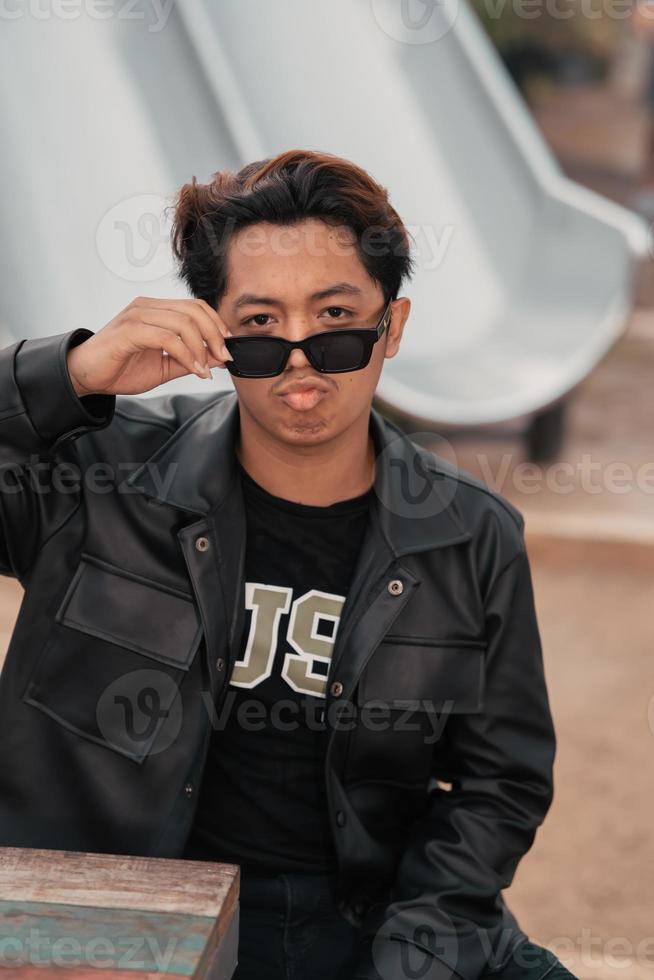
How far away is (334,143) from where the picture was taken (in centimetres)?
613

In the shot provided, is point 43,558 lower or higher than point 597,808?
higher

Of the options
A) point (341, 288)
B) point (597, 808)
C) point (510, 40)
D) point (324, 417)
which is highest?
point (341, 288)

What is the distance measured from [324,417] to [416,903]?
0.68 meters

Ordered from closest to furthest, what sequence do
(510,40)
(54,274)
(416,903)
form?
(416,903), (54,274), (510,40)

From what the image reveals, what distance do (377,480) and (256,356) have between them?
316mm

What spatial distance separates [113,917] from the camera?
4.12 feet

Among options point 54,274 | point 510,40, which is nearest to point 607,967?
point 54,274

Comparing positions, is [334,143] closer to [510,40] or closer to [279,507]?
[279,507]

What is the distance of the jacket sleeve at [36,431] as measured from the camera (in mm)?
1727

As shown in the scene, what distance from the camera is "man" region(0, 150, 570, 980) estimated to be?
5.74 ft

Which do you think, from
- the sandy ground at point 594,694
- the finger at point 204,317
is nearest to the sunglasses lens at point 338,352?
the finger at point 204,317

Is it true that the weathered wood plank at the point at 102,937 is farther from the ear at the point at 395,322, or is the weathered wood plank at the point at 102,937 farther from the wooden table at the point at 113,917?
the ear at the point at 395,322

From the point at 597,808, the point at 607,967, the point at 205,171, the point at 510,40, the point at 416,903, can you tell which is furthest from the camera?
the point at 510,40

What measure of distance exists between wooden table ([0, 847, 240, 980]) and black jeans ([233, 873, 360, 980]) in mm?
384
